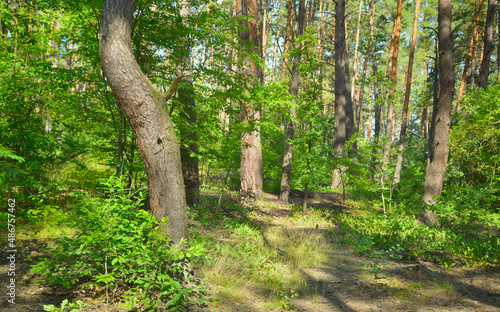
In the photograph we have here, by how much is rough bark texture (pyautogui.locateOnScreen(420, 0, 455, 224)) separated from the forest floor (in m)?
3.52

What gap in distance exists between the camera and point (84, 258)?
9.93 feet

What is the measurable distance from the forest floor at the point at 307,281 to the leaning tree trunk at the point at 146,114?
110 cm

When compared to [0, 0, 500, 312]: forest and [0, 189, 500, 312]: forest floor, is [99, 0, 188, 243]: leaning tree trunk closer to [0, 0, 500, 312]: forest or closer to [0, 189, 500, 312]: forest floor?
[0, 0, 500, 312]: forest

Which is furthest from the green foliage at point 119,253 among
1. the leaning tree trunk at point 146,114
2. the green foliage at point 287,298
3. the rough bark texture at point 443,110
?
the rough bark texture at point 443,110

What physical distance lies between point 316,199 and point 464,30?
18814 millimetres

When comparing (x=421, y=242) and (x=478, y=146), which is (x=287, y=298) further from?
(x=478, y=146)

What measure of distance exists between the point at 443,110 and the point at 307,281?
6454 millimetres

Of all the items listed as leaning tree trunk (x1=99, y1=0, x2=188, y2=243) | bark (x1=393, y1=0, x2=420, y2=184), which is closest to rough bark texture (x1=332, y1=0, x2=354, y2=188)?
bark (x1=393, y1=0, x2=420, y2=184)

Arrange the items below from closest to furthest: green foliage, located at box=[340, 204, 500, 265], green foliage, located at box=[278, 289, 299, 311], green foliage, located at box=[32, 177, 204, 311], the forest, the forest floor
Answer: green foliage, located at box=[32, 177, 204, 311], the forest, the forest floor, green foliage, located at box=[278, 289, 299, 311], green foliage, located at box=[340, 204, 500, 265]

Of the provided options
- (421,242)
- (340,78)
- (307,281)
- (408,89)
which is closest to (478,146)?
(421,242)

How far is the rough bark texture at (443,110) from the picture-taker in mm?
7906

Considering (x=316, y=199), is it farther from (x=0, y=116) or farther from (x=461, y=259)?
(x=0, y=116)

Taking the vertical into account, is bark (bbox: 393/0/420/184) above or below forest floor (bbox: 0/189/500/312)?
above

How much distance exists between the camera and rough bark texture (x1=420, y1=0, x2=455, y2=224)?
7.91m
